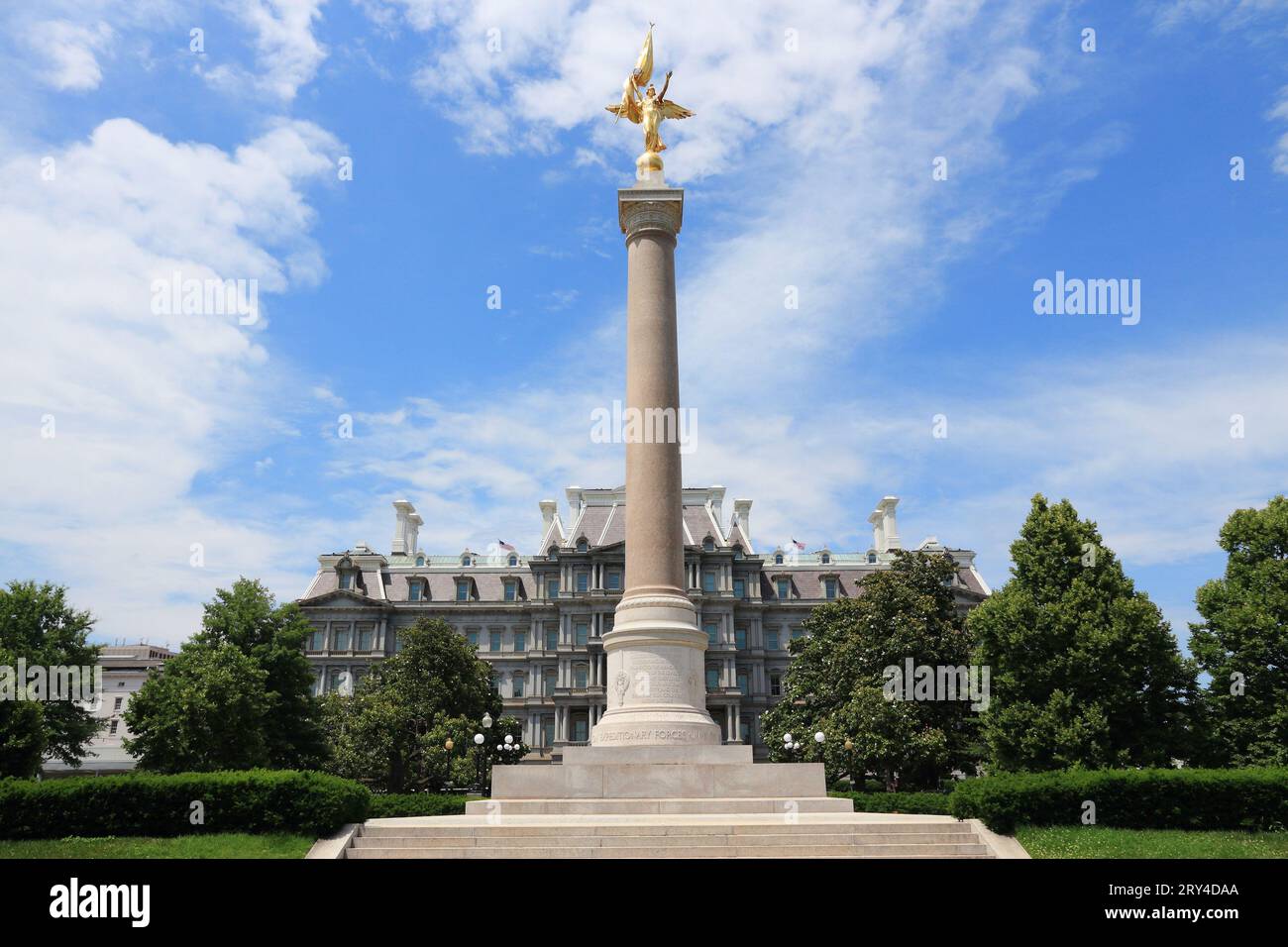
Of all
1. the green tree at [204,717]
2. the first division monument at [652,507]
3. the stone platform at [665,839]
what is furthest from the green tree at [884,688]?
the green tree at [204,717]

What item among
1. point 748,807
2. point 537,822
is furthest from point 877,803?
point 537,822

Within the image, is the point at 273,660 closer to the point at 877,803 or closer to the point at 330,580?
the point at 877,803

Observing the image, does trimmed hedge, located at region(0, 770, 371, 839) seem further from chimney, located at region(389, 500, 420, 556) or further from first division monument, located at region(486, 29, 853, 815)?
chimney, located at region(389, 500, 420, 556)

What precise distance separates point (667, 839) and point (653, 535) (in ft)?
29.6

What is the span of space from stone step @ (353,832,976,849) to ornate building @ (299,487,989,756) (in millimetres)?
50399

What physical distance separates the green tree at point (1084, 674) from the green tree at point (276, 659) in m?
29.8

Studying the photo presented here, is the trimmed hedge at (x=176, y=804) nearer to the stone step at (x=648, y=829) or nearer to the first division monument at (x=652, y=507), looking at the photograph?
the stone step at (x=648, y=829)

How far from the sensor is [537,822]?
1858 cm

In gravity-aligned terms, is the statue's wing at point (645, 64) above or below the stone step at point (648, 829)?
above

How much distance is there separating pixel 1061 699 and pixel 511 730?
85.3ft

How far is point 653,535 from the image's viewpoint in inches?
955

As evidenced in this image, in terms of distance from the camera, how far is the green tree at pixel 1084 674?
3150 centimetres

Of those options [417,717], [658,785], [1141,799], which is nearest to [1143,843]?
[1141,799]

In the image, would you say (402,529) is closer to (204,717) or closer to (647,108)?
(204,717)
